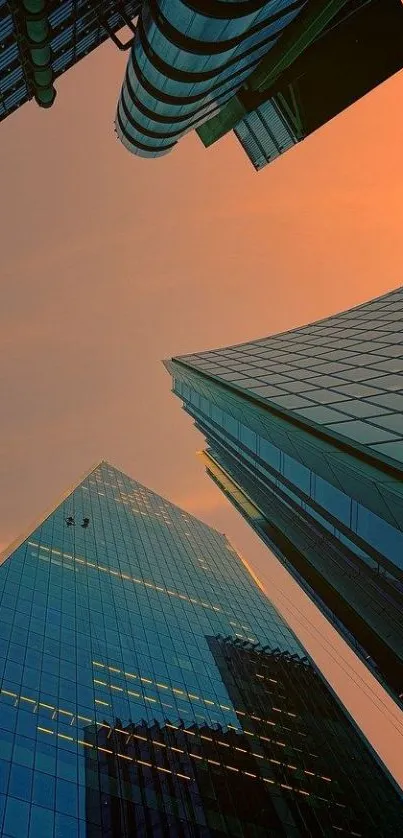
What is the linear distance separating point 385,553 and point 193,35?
81.5 ft

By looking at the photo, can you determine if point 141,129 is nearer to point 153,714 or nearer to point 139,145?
point 139,145

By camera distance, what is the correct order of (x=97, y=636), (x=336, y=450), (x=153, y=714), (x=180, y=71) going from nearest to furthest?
(x=336, y=450)
(x=180, y=71)
(x=153, y=714)
(x=97, y=636)

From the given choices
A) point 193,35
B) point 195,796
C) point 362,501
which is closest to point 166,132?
point 193,35

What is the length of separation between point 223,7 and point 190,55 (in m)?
3.53

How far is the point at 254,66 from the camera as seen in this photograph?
4050 centimetres

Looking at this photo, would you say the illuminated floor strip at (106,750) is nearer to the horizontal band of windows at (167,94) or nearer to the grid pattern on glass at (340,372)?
the grid pattern on glass at (340,372)

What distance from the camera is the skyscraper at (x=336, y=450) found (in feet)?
52.7

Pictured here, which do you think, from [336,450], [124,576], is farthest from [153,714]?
[336,450]

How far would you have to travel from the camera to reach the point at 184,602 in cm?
6862

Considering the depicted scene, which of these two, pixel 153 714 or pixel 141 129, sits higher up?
pixel 141 129

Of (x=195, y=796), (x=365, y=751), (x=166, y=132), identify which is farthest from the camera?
(x=365, y=751)

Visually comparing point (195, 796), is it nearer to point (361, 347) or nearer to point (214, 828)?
point (214, 828)

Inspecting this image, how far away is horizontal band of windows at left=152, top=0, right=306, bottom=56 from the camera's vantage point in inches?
995

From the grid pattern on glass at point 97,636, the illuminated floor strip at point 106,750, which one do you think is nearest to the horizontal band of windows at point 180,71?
the grid pattern on glass at point 97,636
